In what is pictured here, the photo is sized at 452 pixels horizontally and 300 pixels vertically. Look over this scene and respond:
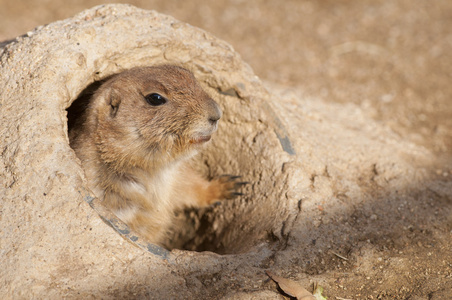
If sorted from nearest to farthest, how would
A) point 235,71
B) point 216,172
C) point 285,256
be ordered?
point 285,256 → point 235,71 → point 216,172

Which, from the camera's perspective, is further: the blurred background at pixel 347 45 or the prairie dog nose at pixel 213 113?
the blurred background at pixel 347 45

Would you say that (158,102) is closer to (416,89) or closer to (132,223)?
(132,223)

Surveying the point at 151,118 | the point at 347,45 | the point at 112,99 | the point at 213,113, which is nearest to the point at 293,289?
the point at 213,113

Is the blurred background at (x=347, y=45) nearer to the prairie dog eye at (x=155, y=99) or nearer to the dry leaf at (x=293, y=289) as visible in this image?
the prairie dog eye at (x=155, y=99)

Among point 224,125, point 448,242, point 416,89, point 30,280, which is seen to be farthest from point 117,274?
point 416,89

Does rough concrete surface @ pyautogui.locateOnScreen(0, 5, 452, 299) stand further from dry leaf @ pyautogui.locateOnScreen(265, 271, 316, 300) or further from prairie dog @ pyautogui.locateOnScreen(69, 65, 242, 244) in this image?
prairie dog @ pyautogui.locateOnScreen(69, 65, 242, 244)

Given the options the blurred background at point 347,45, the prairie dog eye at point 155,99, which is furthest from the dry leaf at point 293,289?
the blurred background at point 347,45

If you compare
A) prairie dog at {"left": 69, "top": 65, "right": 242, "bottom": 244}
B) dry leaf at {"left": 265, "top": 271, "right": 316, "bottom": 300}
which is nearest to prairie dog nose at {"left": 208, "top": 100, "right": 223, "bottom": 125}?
prairie dog at {"left": 69, "top": 65, "right": 242, "bottom": 244}
